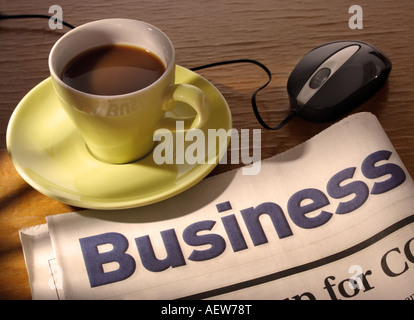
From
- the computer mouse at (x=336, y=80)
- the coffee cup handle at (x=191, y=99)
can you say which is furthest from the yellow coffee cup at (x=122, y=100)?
the computer mouse at (x=336, y=80)

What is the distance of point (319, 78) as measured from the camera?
51 cm

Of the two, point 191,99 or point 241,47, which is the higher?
point 241,47

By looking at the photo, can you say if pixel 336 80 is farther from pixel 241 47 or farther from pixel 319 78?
pixel 241 47

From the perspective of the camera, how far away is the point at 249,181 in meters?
0.48

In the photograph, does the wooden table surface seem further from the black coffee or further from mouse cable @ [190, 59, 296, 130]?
the black coffee

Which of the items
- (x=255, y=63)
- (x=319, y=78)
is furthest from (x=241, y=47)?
(x=319, y=78)

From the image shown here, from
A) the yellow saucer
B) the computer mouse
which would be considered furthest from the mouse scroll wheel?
the yellow saucer

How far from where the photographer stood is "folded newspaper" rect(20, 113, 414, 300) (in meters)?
0.42

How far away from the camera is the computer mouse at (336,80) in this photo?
0.50 metres

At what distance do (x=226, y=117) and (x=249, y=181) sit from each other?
77mm

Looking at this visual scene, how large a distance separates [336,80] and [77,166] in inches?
11.8

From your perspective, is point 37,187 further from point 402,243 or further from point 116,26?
point 402,243
